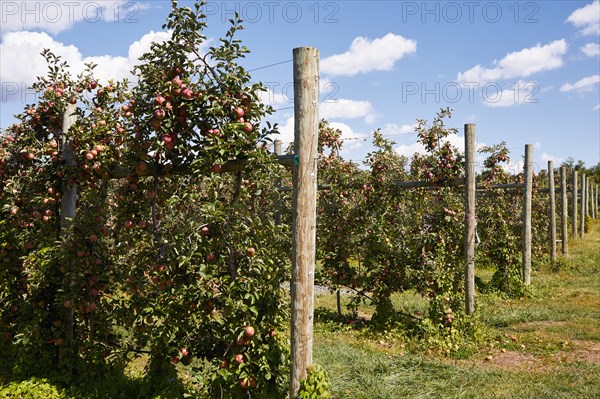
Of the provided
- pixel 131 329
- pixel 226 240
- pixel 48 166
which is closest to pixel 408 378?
pixel 226 240

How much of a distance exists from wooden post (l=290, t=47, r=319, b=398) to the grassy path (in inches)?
51.8

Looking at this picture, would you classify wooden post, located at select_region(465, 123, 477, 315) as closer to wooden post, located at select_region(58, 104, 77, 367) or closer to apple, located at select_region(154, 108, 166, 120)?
apple, located at select_region(154, 108, 166, 120)

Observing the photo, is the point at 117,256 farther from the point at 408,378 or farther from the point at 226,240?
the point at 408,378

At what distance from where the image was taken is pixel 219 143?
4.38 m

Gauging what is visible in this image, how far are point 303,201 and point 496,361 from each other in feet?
14.4

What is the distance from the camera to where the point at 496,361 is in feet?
22.4

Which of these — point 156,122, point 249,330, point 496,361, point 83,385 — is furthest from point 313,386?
point 496,361

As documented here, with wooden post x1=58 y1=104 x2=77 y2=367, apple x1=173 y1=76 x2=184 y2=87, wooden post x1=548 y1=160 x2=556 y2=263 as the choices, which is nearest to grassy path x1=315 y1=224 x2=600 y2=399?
wooden post x1=58 y1=104 x2=77 y2=367

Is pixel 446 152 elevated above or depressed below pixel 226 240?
above

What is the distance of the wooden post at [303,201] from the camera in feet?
13.9

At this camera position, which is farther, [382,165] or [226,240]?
[382,165]

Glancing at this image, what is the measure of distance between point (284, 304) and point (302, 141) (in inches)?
61.6

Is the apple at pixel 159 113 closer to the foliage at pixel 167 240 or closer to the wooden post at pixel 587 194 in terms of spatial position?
Answer: the foliage at pixel 167 240

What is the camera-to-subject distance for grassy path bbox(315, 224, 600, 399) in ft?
A: 17.9
